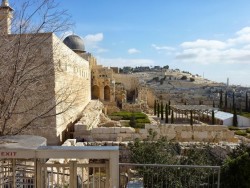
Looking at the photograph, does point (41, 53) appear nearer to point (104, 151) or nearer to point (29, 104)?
point (29, 104)

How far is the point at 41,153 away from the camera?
4.14 m

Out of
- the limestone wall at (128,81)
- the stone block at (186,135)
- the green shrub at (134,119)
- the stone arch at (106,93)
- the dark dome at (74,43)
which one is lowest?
the green shrub at (134,119)

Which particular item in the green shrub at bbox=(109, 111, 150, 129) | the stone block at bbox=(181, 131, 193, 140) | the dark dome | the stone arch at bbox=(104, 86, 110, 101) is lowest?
the green shrub at bbox=(109, 111, 150, 129)

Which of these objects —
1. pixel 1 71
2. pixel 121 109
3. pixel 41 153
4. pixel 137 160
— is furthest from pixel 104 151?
pixel 121 109

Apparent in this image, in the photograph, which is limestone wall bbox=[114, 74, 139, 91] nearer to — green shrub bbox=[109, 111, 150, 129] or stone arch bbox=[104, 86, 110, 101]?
stone arch bbox=[104, 86, 110, 101]

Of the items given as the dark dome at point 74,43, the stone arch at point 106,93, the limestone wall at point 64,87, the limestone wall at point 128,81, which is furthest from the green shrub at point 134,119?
the limestone wall at point 128,81

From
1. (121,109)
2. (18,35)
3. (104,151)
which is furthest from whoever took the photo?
(121,109)

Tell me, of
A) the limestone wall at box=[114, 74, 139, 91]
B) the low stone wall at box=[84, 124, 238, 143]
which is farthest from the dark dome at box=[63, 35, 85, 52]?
the low stone wall at box=[84, 124, 238, 143]

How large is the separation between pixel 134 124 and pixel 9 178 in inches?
729

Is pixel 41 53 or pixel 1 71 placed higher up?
pixel 41 53

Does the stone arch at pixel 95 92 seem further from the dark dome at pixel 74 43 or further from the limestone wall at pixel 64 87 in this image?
the limestone wall at pixel 64 87

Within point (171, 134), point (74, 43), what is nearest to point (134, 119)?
point (171, 134)

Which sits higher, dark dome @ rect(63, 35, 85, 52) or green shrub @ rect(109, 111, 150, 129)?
dark dome @ rect(63, 35, 85, 52)

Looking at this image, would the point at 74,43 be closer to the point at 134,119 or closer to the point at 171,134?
the point at 134,119
